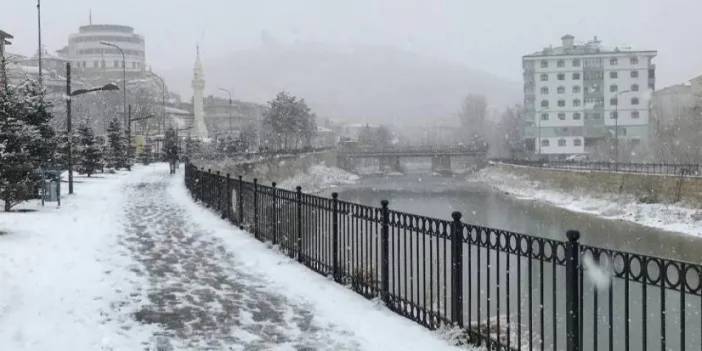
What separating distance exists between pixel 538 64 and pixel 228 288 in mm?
92569

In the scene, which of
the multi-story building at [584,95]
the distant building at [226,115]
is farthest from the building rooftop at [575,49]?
the distant building at [226,115]

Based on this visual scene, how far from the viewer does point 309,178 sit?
75.8 meters

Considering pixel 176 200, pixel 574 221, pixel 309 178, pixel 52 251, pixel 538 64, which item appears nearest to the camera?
pixel 52 251

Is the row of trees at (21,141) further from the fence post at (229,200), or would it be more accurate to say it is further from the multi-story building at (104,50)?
the multi-story building at (104,50)

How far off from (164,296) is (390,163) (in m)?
103

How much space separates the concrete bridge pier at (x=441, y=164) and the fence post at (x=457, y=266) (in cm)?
9775

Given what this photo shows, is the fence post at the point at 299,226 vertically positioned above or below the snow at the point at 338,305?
above

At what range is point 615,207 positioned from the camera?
42781 mm

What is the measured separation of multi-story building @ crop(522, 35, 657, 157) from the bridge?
32.3 feet

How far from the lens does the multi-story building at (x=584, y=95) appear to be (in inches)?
3617

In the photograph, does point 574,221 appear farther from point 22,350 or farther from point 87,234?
point 22,350

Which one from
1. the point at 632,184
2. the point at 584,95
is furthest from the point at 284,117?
the point at 632,184

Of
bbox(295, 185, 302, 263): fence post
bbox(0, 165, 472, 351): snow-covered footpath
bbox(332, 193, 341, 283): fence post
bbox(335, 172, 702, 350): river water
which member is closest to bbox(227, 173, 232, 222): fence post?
bbox(0, 165, 472, 351): snow-covered footpath

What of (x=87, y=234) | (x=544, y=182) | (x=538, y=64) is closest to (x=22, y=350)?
(x=87, y=234)
